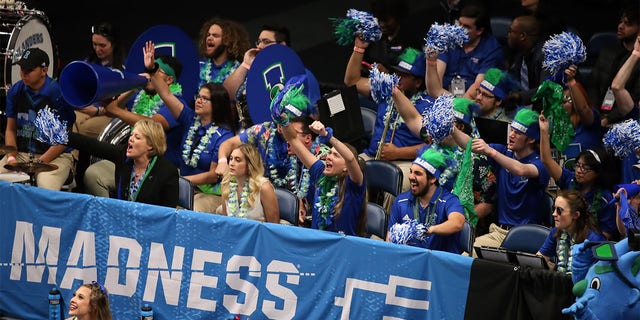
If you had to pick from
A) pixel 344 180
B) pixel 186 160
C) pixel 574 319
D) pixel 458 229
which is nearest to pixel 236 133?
pixel 186 160

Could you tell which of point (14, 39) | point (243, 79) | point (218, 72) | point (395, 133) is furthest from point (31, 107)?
point (395, 133)

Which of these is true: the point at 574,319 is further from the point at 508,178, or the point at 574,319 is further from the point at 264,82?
the point at 264,82

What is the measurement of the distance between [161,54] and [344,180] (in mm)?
2775

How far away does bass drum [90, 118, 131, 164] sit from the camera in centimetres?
1120

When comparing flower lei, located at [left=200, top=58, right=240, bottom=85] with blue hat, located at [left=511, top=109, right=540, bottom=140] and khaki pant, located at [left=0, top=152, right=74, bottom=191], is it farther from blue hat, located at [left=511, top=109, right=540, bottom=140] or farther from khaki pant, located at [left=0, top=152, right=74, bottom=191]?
blue hat, located at [left=511, top=109, right=540, bottom=140]

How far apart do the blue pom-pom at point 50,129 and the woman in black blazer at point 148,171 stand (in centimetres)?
66

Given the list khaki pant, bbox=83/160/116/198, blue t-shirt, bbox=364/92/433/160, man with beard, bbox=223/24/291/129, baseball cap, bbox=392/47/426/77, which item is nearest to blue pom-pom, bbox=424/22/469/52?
baseball cap, bbox=392/47/426/77

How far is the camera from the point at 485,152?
32.6ft

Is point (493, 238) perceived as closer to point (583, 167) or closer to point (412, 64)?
point (583, 167)

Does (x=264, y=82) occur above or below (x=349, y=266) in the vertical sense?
above

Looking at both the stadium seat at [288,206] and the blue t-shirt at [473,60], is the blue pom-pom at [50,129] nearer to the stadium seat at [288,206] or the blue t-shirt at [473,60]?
the stadium seat at [288,206]

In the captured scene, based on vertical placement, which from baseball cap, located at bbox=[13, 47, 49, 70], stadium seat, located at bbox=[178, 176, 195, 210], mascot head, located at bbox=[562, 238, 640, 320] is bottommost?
stadium seat, located at bbox=[178, 176, 195, 210]

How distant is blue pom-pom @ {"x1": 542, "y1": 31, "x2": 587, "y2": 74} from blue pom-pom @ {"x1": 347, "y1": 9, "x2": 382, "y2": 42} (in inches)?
62.7

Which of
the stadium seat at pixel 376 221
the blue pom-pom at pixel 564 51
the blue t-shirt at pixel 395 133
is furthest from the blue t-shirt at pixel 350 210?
the blue pom-pom at pixel 564 51
